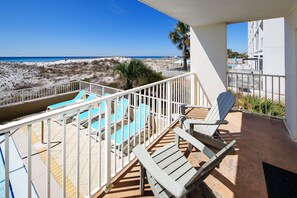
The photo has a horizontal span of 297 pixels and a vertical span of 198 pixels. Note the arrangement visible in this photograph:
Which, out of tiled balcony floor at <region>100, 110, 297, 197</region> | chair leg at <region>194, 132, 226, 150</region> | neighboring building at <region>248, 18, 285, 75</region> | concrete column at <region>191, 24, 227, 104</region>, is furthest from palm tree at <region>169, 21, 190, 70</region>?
chair leg at <region>194, 132, 226, 150</region>

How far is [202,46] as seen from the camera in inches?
200

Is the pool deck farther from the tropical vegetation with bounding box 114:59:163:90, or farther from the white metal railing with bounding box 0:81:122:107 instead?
the tropical vegetation with bounding box 114:59:163:90

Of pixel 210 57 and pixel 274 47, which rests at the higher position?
pixel 274 47

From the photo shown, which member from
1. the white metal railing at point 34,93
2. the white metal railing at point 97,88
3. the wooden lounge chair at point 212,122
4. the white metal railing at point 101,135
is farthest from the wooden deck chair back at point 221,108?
the white metal railing at point 34,93

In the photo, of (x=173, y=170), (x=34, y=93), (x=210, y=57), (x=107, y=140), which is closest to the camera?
(x=173, y=170)

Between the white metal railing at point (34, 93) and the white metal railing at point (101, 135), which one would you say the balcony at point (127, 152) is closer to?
the white metal railing at point (101, 135)

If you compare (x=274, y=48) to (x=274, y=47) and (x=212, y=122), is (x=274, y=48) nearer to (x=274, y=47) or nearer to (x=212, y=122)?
(x=274, y=47)

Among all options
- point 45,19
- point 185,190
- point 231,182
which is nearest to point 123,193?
point 185,190

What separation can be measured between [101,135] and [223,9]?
3960 mm

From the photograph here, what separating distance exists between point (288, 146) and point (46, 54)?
181ft

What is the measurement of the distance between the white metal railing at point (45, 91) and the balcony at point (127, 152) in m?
4.40

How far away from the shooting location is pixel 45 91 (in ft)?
33.0

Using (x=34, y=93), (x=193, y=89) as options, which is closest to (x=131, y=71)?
(x=34, y=93)

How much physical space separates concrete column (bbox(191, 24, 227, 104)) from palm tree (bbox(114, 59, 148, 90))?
586cm
